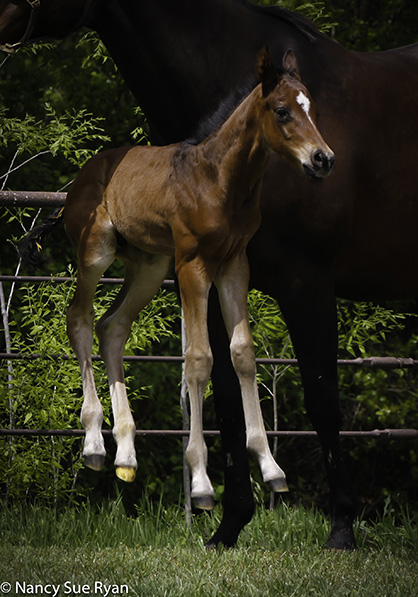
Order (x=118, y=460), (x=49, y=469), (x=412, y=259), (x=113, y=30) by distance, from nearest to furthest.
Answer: (x=118, y=460)
(x=113, y=30)
(x=412, y=259)
(x=49, y=469)

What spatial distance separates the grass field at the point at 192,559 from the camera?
282 centimetres

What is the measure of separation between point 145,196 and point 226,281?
32 cm

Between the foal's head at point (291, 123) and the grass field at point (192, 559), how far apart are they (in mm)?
1274

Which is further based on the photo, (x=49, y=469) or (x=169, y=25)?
(x=49, y=469)

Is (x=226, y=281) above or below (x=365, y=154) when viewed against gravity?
below

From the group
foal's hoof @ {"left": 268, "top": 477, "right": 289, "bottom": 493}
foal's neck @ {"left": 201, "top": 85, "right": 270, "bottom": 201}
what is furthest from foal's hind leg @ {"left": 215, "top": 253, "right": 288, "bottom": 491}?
foal's neck @ {"left": 201, "top": 85, "right": 270, "bottom": 201}

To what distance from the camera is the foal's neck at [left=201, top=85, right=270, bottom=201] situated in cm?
234

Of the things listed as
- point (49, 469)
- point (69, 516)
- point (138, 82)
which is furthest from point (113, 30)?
point (49, 469)

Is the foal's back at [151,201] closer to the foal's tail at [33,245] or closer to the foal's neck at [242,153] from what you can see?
the foal's neck at [242,153]

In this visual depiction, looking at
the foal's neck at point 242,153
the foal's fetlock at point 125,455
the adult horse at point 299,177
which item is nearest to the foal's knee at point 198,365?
the foal's fetlock at point 125,455

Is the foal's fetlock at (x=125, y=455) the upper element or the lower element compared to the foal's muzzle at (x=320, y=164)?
lower

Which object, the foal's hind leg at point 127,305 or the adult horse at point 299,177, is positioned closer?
the foal's hind leg at point 127,305

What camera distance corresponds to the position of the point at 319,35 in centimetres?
352

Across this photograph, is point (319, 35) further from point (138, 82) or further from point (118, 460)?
point (118, 460)
